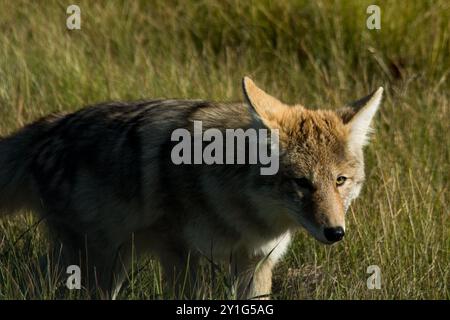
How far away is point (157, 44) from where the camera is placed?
29.4 feet

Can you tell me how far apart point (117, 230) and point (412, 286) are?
1511 millimetres

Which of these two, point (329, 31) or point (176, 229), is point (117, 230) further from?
point (329, 31)

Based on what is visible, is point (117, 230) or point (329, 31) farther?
point (329, 31)

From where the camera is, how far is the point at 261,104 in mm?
4879

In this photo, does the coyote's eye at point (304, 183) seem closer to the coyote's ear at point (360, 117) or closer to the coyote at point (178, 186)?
the coyote at point (178, 186)

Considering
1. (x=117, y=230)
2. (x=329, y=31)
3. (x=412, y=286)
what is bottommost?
(x=412, y=286)

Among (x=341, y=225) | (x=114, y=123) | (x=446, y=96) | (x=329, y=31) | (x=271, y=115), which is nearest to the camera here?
(x=341, y=225)

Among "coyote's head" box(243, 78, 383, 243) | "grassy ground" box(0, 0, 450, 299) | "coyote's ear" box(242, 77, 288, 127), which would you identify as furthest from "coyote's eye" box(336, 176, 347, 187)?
"grassy ground" box(0, 0, 450, 299)

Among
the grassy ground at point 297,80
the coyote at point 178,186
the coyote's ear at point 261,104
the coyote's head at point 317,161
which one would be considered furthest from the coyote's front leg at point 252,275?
the coyote's ear at point 261,104

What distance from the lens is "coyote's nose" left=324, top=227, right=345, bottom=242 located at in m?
4.47

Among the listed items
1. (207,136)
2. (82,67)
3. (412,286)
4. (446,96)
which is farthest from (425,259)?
(82,67)

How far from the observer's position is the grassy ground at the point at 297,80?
17.4 feet

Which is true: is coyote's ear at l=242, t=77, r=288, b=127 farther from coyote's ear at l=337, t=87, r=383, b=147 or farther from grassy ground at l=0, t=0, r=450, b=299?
grassy ground at l=0, t=0, r=450, b=299

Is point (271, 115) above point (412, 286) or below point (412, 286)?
above
